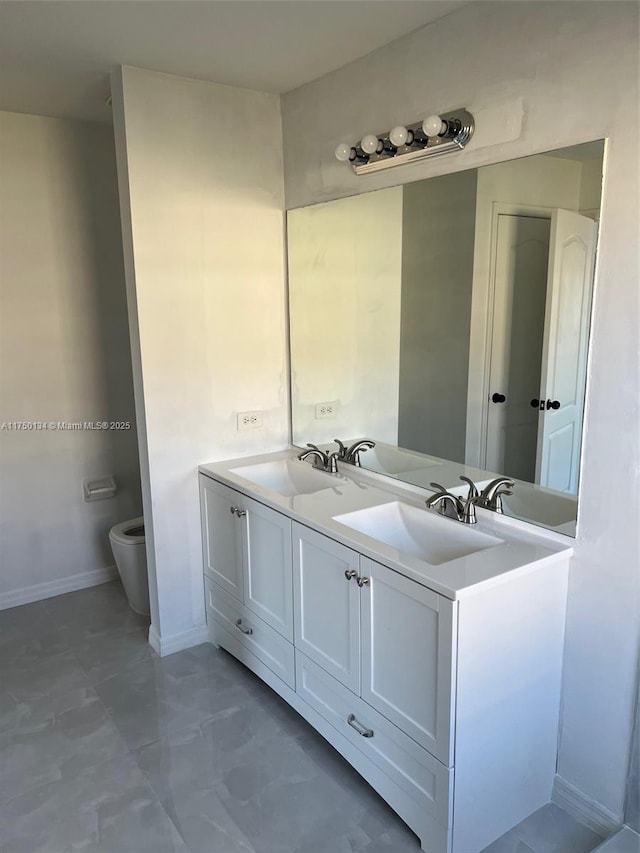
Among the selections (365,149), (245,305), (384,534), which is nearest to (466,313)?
(365,149)

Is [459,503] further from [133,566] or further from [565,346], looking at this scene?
[133,566]

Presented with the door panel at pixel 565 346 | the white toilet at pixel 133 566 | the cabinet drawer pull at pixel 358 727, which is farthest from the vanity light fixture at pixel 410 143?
the white toilet at pixel 133 566

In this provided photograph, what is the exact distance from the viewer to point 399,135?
2.05 metres

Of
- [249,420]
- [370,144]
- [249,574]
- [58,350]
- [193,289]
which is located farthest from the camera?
[58,350]

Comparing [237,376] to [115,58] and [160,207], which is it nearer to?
[160,207]

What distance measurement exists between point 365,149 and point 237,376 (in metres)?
1.11

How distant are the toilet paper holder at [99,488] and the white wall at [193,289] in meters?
0.80

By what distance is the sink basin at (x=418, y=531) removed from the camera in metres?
2.00

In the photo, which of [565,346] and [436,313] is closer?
[565,346]

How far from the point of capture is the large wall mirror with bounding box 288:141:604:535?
5.96 feet

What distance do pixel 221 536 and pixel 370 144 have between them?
1649 mm

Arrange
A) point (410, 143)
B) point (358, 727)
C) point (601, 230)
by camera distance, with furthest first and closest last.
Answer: point (410, 143) < point (358, 727) < point (601, 230)

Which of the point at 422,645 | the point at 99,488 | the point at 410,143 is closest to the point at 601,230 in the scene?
the point at 410,143

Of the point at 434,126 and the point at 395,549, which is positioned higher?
the point at 434,126
